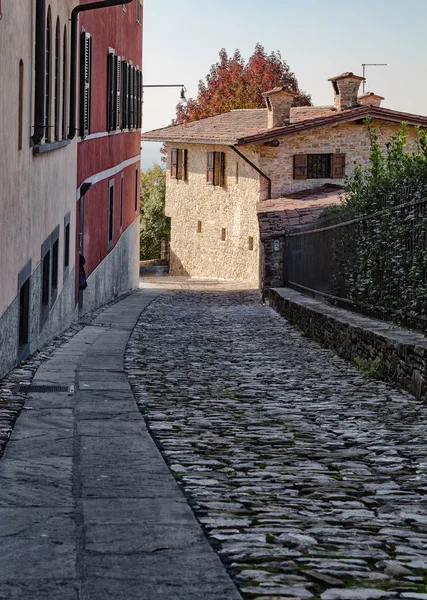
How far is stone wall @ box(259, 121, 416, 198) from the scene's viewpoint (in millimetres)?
38750

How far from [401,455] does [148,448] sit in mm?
1495

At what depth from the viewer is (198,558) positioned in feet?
13.0

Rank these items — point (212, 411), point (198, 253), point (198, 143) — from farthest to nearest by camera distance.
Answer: point (198, 253)
point (198, 143)
point (212, 411)

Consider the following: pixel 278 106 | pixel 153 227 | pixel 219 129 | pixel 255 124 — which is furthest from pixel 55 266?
pixel 153 227

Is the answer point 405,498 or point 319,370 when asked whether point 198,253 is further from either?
point 405,498

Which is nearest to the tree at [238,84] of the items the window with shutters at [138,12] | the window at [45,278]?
the window with shutters at [138,12]

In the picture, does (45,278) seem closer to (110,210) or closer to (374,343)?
(374,343)

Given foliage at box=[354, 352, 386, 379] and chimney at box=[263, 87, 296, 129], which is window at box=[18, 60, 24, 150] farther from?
chimney at box=[263, 87, 296, 129]

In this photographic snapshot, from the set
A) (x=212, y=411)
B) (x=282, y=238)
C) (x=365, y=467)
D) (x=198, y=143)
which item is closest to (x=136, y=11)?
(x=282, y=238)

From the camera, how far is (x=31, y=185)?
459 inches

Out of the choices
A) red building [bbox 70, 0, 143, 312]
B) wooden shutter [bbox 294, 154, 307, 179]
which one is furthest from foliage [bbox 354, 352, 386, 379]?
wooden shutter [bbox 294, 154, 307, 179]

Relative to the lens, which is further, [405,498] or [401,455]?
[401,455]

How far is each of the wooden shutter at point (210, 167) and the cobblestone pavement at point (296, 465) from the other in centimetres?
3159

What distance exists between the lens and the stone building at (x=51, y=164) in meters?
10.0
